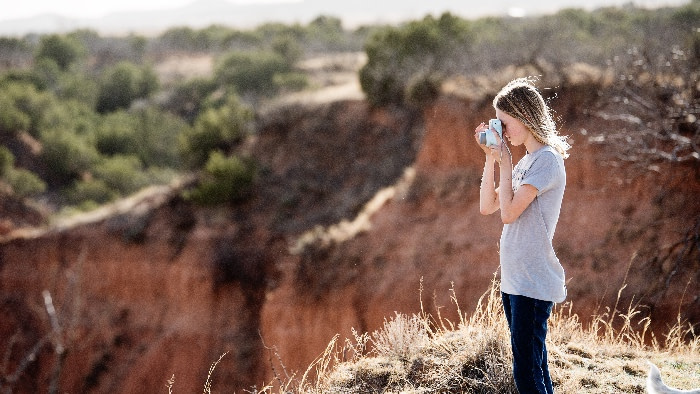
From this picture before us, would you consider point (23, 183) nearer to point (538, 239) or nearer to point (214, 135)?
point (214, 135)

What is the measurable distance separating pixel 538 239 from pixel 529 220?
10cm

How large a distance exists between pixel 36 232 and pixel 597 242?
47.3 ft

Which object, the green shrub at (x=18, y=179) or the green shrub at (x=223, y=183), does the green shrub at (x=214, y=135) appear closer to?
the green shrub at (x=223, y=183)

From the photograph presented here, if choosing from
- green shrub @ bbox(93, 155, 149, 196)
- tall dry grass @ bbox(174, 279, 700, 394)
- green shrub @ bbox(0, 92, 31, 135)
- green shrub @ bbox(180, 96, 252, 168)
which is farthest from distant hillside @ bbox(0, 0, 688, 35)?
tall dry grass @ bbox(174, 279, 700, 394)

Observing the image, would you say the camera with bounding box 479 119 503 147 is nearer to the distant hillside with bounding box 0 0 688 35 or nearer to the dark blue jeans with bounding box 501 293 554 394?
the dark blue jeans with bounding box 501 293 554 394

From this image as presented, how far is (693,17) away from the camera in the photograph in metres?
20.2

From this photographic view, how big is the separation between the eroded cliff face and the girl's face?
5912 millimetres

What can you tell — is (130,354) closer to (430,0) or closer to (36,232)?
(36,232)

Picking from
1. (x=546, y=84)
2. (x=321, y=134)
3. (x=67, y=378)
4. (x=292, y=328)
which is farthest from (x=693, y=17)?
(x=67, y=378)

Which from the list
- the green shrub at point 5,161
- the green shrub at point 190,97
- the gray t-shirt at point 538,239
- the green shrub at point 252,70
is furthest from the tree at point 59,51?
the gray t-shirt at point 538,239

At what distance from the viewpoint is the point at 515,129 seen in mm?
3223

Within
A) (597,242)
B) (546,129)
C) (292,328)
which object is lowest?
(292,328)

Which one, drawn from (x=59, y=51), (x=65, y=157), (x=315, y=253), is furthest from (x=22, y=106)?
(x=315, y=253)

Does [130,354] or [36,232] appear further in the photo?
[36,232]
